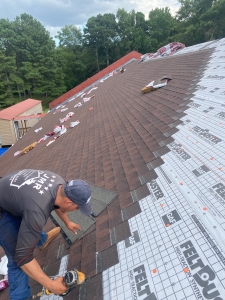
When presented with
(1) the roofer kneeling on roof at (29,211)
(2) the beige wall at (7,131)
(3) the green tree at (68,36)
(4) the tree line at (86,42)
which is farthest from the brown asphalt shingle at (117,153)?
(3) the green tree at (68,36)

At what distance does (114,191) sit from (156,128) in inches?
63.1

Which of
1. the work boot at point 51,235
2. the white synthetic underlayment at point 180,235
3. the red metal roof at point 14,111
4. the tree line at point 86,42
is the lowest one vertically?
the red metal roof at point 14,111

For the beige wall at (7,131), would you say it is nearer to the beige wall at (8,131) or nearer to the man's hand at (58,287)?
the beige wall at (8,131)

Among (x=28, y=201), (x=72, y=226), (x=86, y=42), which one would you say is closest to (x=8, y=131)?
(x=72, y=226)

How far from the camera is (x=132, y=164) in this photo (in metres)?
3.35

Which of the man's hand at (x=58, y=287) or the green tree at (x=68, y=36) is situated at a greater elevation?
the green tree at (x=68, y=36)

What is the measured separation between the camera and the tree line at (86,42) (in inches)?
1243

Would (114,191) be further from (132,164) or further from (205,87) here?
(205,87)

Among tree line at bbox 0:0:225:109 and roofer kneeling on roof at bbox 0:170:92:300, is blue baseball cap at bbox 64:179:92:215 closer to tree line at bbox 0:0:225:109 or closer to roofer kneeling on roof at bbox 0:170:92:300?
roofer kneeling on roof at bbox 0:170:92:300

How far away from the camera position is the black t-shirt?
5.46 ft

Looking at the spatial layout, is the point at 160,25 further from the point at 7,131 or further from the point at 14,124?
the point at 7,131

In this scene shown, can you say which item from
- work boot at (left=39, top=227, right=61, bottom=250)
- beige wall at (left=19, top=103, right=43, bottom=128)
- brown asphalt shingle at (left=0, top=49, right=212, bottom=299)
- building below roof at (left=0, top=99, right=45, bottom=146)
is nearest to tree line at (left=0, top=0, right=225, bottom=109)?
beige wall at (left=19, top=103, right=43, bottom=128)

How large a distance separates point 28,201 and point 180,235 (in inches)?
47.1

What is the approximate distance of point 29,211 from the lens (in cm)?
172
